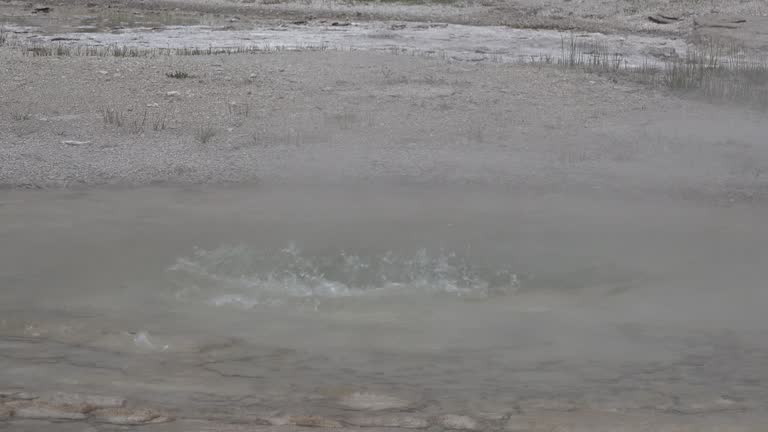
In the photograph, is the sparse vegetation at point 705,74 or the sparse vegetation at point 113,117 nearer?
the sparse vegetation at point 113,117

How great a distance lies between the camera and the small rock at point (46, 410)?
416 centimetres

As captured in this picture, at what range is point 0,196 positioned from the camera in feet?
25.7

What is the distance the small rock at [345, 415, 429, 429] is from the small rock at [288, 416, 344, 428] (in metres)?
0.07

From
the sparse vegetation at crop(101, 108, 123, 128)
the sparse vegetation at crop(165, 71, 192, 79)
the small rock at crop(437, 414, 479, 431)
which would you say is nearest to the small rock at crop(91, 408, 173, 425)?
the small rock at crop(437, 414, 479, 431)

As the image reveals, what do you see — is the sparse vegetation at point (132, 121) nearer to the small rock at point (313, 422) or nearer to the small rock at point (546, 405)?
the small rock at point (313, 422)

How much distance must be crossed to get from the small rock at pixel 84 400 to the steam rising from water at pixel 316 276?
1565 millimetres

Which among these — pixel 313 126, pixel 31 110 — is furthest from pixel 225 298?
pixel 31 110

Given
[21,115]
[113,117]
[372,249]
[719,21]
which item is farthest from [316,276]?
[719,21]

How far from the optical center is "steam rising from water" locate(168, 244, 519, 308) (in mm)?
6078

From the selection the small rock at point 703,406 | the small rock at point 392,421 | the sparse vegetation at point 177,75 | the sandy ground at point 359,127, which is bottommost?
the small rock at point 703,406

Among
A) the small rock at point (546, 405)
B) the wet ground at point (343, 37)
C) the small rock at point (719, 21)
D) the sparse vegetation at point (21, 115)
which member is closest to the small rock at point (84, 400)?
the small rock at point (546, 405)

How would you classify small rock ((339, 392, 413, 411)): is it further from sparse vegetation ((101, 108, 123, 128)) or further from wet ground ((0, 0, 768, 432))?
sparse vegetation ((101, 108, 123, 128))

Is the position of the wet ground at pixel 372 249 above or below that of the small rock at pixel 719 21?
below

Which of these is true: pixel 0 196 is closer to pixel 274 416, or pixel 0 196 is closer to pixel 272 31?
pixel 274 416
